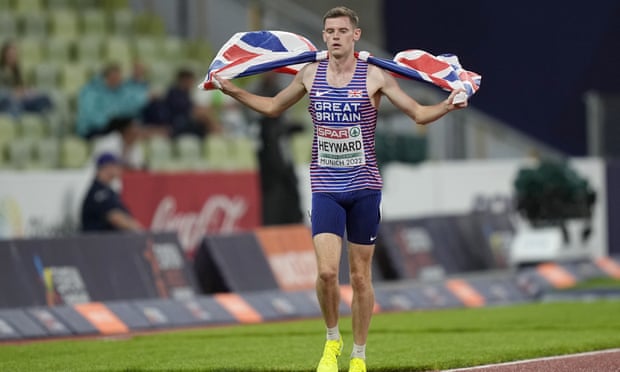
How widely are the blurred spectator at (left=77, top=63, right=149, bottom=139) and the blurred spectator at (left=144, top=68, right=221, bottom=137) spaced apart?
817 millimetres

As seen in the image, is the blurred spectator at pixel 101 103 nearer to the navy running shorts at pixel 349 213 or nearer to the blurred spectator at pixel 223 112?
the blurred spectator at pixel 223 112

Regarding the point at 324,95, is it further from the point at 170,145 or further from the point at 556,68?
the point at 556,68

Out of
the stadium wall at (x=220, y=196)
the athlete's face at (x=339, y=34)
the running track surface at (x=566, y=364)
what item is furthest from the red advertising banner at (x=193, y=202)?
the athlete's face at (x=339, y=34)

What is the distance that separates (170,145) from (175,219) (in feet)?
7.68

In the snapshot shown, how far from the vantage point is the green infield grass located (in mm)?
11328

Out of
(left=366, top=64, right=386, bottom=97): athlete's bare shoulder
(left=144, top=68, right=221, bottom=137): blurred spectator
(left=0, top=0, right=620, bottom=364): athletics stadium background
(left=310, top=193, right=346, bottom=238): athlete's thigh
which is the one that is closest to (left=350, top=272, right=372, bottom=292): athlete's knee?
(left=310, top=193, right=346, bottom=238): athlete's thigh

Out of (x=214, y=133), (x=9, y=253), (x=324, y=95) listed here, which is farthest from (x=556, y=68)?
(x=324, y=95)

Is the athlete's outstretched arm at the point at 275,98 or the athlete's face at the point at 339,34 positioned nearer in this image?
the athlete's face at the point at 339,34

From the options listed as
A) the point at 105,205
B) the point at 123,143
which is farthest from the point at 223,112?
the point at 105,205

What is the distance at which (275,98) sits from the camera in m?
10.6

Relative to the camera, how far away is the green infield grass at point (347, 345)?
37.2ft

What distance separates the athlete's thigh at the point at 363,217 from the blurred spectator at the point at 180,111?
12183 mm

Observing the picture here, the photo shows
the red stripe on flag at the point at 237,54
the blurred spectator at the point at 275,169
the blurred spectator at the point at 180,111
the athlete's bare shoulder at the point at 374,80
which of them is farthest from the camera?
the blurred spectator at the point at 180,111

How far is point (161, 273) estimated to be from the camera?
1780 cm
